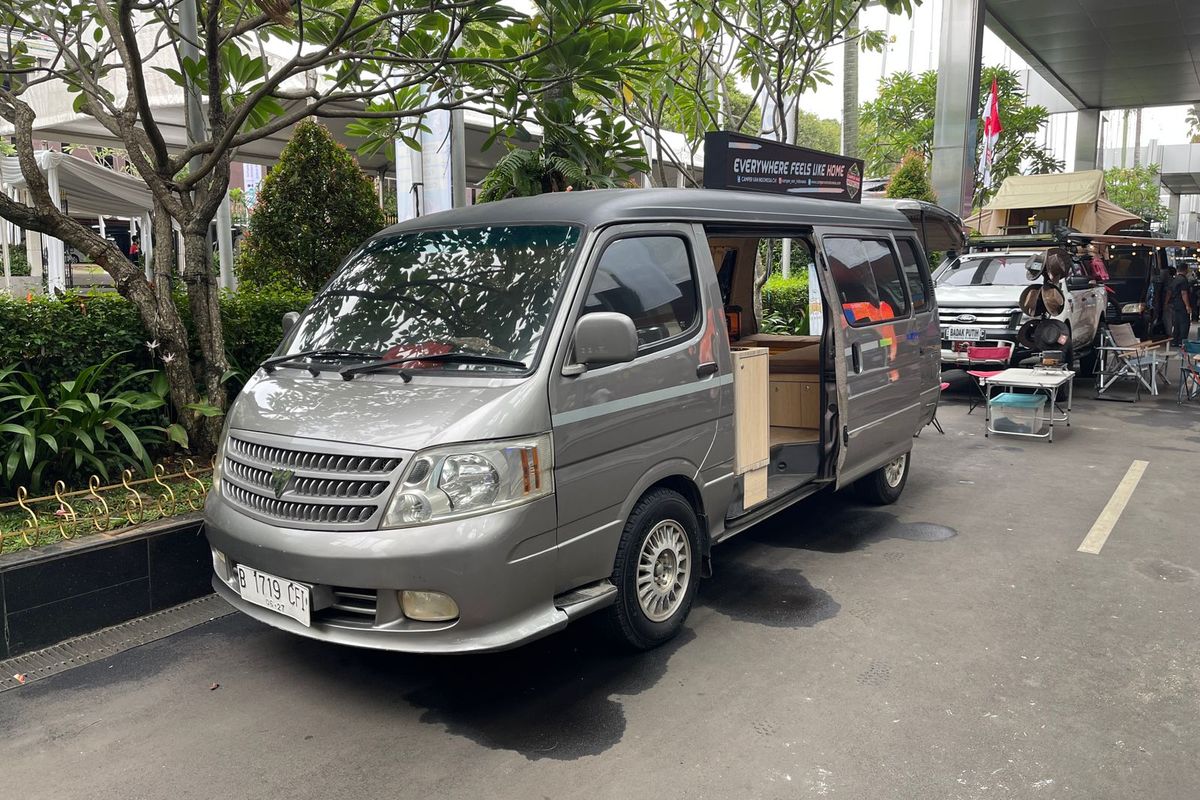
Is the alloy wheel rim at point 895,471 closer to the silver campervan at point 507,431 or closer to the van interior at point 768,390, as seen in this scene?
the van interior at point 768,390

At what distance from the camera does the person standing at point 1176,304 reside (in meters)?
17.1

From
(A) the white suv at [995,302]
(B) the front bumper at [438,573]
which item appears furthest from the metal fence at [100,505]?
(A) the white suv at [995,302]

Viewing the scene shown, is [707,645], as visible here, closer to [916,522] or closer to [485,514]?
[485,514]

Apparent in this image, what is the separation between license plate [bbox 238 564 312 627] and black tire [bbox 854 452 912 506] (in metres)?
4.47

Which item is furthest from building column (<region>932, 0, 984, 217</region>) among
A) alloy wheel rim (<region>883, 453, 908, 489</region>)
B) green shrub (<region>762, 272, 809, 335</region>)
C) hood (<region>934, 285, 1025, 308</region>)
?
alloy wheel rim (<region>883, 453, 908, 489</region>)

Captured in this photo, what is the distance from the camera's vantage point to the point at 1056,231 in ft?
40.8

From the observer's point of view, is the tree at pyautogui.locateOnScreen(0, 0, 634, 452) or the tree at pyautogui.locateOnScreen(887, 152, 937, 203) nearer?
the tree at pyautogui.locateOnScreen(0, 0, 634, 452)

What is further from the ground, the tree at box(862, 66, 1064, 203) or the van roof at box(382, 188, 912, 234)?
the tree at box(862, 66, 1064, 203)

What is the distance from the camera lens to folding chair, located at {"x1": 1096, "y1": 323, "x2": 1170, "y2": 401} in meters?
12.1

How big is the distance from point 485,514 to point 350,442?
0.62m

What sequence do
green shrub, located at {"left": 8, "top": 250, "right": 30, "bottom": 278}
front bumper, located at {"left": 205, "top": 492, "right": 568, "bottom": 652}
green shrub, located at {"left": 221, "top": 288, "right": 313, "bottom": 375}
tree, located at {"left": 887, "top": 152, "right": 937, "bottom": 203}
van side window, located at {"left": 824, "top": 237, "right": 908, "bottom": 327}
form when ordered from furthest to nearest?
green shrub, located at {"left": 8, "top": 250, "right": 30, "bottom": 278} → tree, located at {"left": 887, "top": 152, "right": 937, "bottom": 203} → green shrub, located at {"left": 221, "top": 288, "right": 313, "bottom": 375} → van side window, located at {"left": 824, "top": 237, "right": 908, "bottom": 327} → front bumper, located at {"left": 205, "top": 492, "right": 568, "bottom": 652}

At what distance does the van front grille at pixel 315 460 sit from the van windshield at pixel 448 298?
0.59 meters

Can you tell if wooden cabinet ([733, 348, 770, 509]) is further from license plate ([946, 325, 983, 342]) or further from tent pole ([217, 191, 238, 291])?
license plate ([946, 325, 983, 342])

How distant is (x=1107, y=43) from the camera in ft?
74.1
